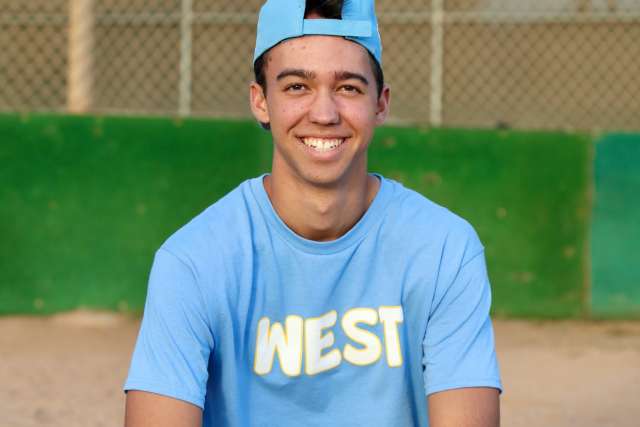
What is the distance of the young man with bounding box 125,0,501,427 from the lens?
2.73 m

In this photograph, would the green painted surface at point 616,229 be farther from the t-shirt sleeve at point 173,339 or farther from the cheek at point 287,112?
the t-shirt sleeve at point 173,339

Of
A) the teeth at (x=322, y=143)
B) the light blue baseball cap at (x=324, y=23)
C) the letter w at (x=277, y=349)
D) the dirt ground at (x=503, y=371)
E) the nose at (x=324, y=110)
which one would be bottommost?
the dirt ground at (x=503, y=371)

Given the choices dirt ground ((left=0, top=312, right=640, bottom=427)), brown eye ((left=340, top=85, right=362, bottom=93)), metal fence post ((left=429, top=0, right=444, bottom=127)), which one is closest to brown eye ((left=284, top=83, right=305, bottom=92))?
brown eye ((left=340, top=85, right=362, bottom=93))

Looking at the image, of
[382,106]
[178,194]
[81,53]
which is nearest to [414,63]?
[178,194]

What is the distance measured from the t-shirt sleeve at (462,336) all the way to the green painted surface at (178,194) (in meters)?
4.42

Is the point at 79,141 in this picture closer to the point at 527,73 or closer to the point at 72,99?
the point at 72,99

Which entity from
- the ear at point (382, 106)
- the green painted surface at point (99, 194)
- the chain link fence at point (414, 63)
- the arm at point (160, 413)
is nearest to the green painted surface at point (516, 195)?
the chain link fence at point (414, 63)

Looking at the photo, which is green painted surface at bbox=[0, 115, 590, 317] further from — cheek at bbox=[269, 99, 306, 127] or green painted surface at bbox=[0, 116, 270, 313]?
cheek at bbox=[269, 99, 306, 127]

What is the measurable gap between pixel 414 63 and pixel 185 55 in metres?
2.26

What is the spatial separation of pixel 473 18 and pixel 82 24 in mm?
2662

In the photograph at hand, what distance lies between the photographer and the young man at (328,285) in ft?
8.96

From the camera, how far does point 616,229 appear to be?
714 centimetres

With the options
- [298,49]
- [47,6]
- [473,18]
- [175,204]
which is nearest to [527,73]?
[473,18]

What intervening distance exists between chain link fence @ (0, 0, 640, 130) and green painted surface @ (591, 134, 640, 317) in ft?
2.89
